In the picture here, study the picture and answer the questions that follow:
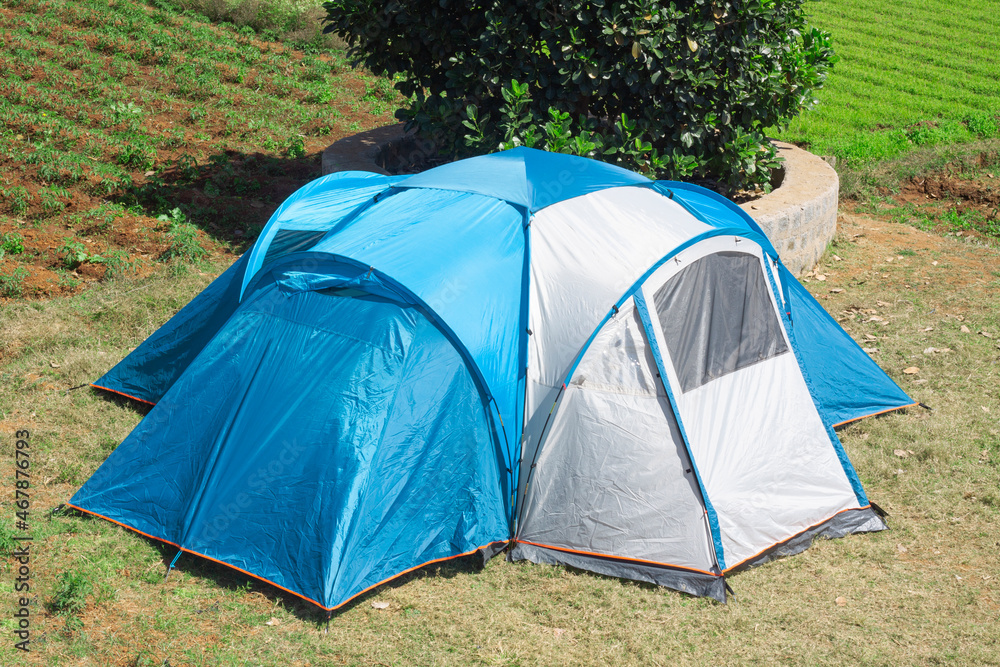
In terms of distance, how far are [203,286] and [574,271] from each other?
13.8 feet

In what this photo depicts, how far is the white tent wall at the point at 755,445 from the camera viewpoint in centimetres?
444

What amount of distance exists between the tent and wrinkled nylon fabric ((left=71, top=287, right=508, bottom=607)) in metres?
0.01

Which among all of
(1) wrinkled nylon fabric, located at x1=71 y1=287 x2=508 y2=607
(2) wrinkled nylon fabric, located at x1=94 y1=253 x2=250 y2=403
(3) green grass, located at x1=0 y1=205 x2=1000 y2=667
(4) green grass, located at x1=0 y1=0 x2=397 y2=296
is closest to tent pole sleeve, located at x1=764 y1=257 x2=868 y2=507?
(3) green grass, located at x1=0 y1=205 x2=1000 y2=667

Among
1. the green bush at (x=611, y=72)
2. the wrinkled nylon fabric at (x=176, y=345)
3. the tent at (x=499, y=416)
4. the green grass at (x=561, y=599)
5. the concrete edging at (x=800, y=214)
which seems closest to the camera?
the green grass at (x=561, y=599)

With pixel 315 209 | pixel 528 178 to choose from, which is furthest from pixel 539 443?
pixel 315 209

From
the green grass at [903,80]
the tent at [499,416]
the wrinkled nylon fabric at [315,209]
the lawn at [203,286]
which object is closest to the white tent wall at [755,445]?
the tent at [499,416]

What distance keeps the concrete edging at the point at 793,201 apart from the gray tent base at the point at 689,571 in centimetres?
342

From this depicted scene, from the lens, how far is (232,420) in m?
4.47

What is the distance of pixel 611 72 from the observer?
7484 mm

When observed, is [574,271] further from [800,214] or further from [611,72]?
[800,214]

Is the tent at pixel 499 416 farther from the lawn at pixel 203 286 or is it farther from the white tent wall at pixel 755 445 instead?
the lawn at pixel 203 286

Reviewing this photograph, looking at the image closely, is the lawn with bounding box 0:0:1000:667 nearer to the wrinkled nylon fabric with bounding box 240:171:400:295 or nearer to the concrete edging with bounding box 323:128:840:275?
the concrete edging with bounding box 323:128:840:275

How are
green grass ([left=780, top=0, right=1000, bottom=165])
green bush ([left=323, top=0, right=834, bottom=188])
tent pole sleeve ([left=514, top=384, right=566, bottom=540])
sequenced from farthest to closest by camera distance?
green grass ([left=780, top=0, right=1000, bottom=165]) → green bush ([left=323, top=0, right=834, bottom=188]) → tent pole sleeve ([left=514, top=384, right=566, bottom=540])

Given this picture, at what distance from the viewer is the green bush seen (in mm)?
7293
